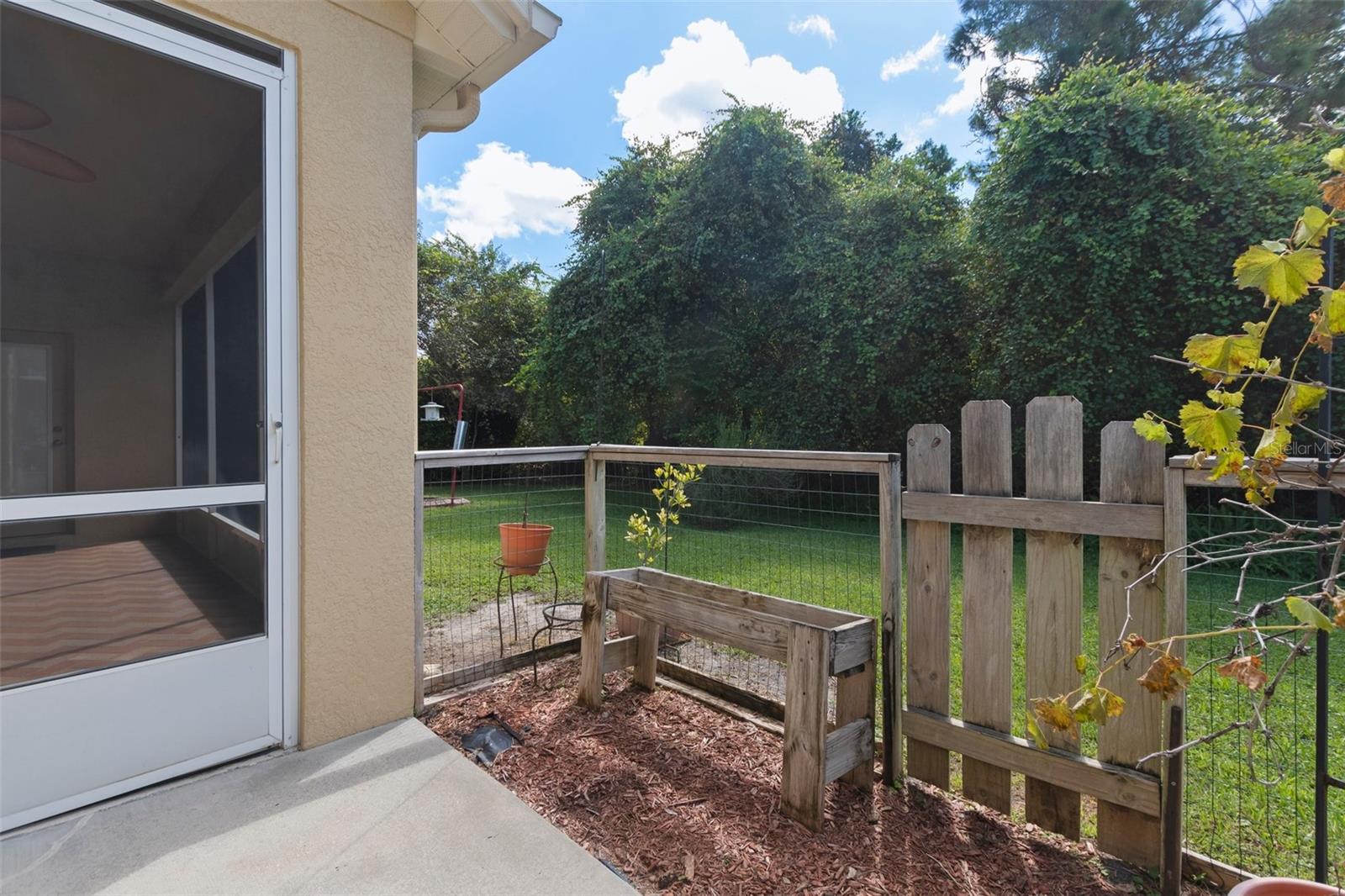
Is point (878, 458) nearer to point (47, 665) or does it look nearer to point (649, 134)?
point (47, 665)

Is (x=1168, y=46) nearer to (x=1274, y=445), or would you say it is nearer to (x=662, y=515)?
(x=662, y=515)

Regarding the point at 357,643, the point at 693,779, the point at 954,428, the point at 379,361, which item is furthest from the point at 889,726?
the point at 954,428

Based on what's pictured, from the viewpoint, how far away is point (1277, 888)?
117 centimetres

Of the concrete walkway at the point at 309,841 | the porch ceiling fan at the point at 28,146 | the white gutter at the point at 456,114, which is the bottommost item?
the concrete walkway at the point at 309,841

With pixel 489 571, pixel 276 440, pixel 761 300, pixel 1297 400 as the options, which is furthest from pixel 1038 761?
pixel 761 300

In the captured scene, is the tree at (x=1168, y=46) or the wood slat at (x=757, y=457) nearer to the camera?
the wood slat at (x=757, y=457)

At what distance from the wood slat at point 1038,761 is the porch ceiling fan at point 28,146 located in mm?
3264

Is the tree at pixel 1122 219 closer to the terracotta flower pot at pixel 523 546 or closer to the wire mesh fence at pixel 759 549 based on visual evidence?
the wire mesh fence at pixel 759 549

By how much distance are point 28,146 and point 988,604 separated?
328cm

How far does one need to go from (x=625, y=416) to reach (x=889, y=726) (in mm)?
7574

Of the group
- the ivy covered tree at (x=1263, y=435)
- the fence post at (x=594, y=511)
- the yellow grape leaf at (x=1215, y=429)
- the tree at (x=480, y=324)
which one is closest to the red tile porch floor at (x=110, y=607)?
the fence post at (x=594, y=511)

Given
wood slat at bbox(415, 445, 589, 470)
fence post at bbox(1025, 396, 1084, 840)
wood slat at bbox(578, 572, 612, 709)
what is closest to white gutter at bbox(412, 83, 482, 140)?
wood slat at bbox(415, 445, 589, 470)

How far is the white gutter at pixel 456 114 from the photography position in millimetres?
3059

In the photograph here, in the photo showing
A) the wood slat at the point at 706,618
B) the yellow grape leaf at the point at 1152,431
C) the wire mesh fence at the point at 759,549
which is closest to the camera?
the yellow grape leaf at the point at 1152,431
